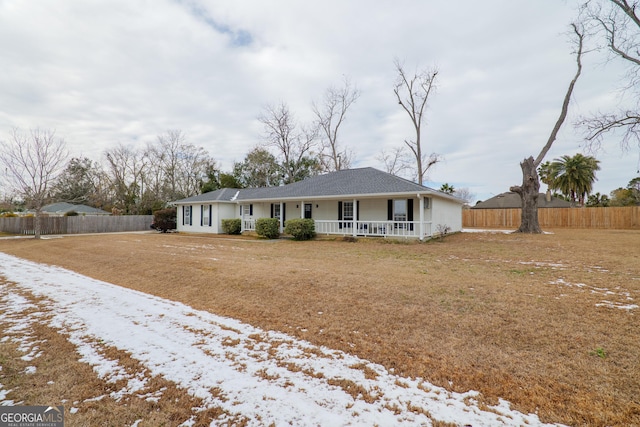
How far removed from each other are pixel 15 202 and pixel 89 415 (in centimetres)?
4497

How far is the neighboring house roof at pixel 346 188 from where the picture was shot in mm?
14850

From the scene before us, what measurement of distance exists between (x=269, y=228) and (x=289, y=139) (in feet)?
64.5

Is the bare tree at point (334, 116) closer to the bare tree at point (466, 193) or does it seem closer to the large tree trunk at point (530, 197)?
the large tree trunk at point (530, 197)

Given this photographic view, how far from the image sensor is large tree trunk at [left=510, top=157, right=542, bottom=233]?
1933 centimetres

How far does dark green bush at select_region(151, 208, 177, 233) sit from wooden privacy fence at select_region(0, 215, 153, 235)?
18.0 ft

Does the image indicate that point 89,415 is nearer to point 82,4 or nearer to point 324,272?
point 324,272

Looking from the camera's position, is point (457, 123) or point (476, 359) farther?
point (457, 123)

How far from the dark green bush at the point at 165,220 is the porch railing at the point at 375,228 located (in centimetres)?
1544

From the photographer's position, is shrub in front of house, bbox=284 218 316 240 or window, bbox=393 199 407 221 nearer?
window, bbox=393 199 407 221

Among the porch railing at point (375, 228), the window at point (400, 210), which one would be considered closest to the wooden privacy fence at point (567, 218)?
the porch railing at point (375, 228)

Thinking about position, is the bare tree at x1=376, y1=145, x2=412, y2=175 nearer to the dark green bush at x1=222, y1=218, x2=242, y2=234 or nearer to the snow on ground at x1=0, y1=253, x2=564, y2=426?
the dark green bush at x1=222, y1=218, x2=242, y2=234

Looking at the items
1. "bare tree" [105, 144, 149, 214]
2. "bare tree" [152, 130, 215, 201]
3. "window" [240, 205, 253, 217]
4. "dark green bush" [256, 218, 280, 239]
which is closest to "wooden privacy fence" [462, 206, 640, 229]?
"dark green bush" [256, 218, 280, 239]

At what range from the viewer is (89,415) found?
2.50 meters

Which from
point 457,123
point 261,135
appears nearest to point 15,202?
point 261,135
